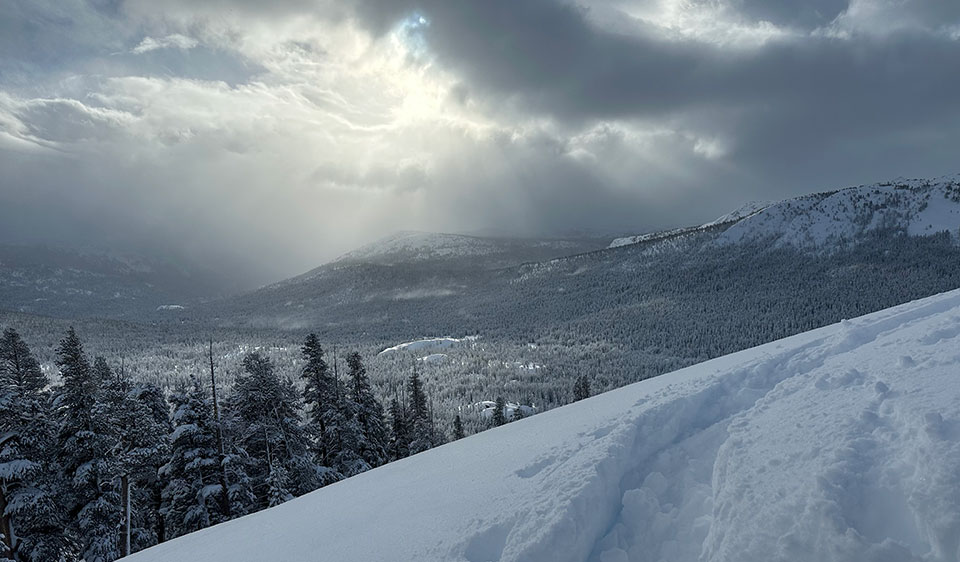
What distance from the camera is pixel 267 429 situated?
2188cm

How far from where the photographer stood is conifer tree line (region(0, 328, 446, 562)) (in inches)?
592

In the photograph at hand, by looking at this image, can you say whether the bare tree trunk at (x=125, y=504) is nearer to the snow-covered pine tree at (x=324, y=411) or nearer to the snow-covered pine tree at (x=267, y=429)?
the snow-covered pine tree at (x=267, y=429)

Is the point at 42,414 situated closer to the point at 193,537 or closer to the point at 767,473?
the point at 193,537

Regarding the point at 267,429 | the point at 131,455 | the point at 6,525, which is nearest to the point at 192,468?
the point at 131,455

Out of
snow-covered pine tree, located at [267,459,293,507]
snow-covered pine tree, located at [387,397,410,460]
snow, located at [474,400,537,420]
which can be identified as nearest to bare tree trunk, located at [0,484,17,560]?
snow-covered pine tree, located at [267,459,293,507]

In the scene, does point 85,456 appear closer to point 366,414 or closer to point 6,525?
point 6,525

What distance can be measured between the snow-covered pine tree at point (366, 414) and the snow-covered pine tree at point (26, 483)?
513 inches

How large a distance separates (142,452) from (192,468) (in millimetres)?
1975

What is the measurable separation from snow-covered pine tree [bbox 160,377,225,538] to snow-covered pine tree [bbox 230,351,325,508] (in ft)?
6.48

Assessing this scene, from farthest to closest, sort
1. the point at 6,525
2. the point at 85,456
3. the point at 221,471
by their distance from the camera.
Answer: the point at 221,471
the point at 85,456
the point at 6,525

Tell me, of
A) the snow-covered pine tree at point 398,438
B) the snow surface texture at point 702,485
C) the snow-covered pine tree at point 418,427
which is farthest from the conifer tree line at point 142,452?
the snow surface texture at point 702,485

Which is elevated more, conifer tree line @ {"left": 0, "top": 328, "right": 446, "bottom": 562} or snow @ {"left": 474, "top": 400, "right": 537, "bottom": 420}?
conifer tree line @ {"left": 0, "top": 328, "right": 446, "bottom": 562}

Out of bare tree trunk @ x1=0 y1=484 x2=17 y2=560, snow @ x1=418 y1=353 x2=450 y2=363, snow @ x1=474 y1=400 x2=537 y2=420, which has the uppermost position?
bare tree trunk @ x1=0 y1=484 x2=17 y2=560

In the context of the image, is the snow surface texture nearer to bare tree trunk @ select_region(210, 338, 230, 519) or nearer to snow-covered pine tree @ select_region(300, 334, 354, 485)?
bare tree trunk @ select_region(210, 338, 230, 519)
